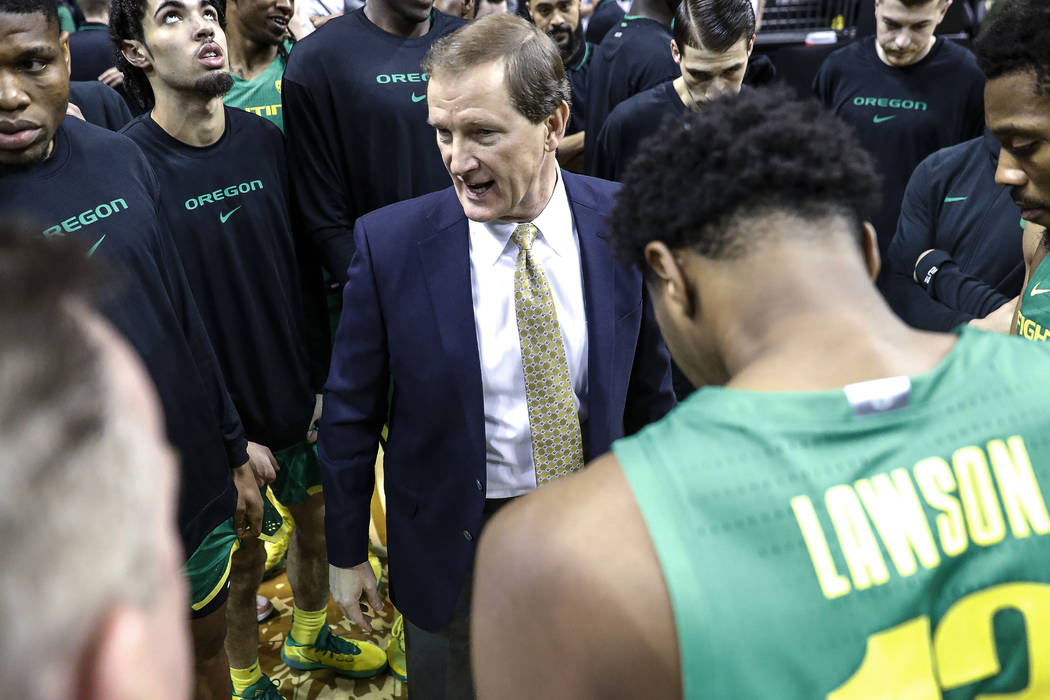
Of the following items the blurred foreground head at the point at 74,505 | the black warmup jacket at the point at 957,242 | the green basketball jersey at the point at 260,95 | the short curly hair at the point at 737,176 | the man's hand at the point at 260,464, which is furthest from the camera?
the green basketball jersey at the point at 260,95

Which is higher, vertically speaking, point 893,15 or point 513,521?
point 513,521

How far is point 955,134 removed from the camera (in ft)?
12.3

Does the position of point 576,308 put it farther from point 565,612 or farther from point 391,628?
point 391,628

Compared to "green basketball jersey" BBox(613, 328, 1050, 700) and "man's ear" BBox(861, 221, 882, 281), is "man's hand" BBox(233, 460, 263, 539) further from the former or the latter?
"man's ear" BBox(861, 221, 882, 281)

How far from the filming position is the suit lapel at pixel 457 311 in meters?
1.87

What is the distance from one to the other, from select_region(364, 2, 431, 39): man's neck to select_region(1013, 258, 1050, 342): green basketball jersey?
1962 millimetres

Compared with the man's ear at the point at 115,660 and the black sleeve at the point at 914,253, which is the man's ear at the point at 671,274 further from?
the black sleeve at the point at 914,253

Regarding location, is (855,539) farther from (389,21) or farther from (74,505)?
(389,21)

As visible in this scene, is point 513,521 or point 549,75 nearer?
point 513,521

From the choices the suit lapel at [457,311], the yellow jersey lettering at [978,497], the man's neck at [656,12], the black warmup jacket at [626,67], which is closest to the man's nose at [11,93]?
the suit lapel at [457,311]

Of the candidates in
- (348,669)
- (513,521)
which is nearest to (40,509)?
(513,521)

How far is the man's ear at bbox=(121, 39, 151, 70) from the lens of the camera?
8.30ft

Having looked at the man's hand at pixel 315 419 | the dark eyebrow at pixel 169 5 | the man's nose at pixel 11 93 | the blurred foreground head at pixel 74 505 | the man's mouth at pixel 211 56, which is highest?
the blurred foreground head at pixel 74 505

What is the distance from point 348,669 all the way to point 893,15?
3297 mm
